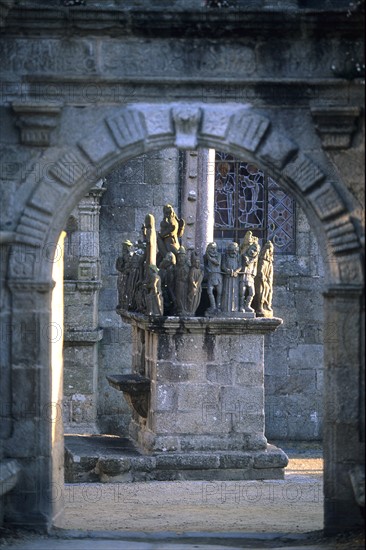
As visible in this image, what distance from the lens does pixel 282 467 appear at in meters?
16.0

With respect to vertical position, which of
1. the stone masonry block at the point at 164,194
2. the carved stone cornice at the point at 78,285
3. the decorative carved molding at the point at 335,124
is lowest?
the carved stone cornice at the point at 78,285

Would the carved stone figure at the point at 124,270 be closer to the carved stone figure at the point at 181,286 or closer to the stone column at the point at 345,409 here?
the carved stone figure at the point at 181,286

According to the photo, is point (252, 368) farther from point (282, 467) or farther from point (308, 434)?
point (308, 434)

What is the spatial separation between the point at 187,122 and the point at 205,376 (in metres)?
4.55

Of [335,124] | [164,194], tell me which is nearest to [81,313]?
[164,194]

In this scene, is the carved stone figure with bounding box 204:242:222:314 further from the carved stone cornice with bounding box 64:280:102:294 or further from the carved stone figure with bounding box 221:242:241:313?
the carved stone cornice with bounding box 64:280:102:294

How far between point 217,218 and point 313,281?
4.78 ft

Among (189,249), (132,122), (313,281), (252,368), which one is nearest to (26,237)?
(132,122)

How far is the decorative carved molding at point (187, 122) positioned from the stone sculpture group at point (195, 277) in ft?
13.1

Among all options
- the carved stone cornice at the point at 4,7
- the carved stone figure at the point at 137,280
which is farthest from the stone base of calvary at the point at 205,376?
the carved stone cornice at the point at 4,7

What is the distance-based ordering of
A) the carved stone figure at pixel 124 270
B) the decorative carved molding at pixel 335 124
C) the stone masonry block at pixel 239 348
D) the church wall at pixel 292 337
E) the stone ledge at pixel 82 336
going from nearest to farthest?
the decorative carved molding at pixel 335 124 → the stone masonry block at pixel 239 348 → the carved stone figure at pixel 124 270 → the stone ledge at pixel 82 336 → the church wall at pixel 292 337

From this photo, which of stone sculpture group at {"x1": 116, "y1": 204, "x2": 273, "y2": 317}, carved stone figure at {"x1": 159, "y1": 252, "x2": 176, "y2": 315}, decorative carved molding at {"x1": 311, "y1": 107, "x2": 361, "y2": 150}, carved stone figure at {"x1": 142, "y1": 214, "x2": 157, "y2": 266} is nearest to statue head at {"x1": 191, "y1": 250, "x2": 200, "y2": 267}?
stone sculpture group at {"x1": 116, "y1": 204, "x2": 273, "y2": 317}

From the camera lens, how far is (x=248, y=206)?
66.9 feet

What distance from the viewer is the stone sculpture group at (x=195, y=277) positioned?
51.8 ft
